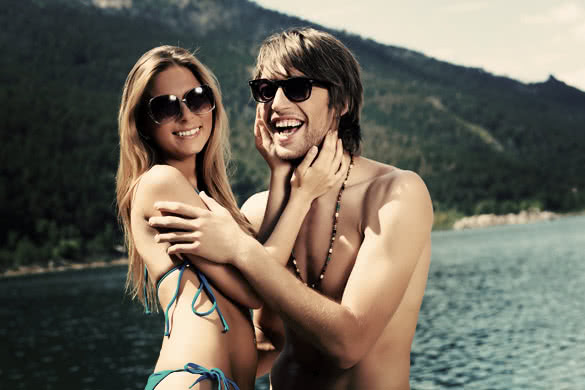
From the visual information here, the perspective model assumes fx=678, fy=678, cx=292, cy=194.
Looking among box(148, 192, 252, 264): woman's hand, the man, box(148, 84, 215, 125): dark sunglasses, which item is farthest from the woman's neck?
box(148, 192, 252, 264): woman's hand

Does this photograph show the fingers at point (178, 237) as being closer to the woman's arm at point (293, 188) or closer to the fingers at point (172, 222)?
the fingers at point (172, 222)

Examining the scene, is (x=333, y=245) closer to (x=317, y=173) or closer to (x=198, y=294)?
(x=317, y=173)

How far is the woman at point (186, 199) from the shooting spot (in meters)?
2.67

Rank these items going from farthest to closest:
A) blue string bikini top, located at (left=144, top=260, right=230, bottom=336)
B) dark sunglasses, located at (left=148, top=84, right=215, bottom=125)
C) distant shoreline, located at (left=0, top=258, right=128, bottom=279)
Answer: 1. distant shoreline, located at (left=0, top=258, right=128, bottom=279)
2. dark sunglasses, located at (left=148, top=84, right=215, bottom=125)
3. blue string bikini top, located at (left=144, top=260, right=230, bottom=336)

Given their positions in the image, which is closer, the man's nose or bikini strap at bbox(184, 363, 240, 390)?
bikini strap at bbox(184, 363, 240, 390)

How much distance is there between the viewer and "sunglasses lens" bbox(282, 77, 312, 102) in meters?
2.79

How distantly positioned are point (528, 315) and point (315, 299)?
54.9 metres

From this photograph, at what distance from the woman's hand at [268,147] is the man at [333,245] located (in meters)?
0.01

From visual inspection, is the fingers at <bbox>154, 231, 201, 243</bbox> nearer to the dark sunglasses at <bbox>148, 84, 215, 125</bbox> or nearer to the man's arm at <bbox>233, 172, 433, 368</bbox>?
the man's arm at <bbox>233, 172, 433, 368</bbox>

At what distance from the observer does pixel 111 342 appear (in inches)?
2260

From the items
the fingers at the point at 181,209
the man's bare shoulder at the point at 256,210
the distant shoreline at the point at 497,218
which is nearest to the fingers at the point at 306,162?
the fingers at the point at 181,209

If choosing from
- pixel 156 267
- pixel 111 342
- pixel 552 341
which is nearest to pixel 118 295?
pixel 111 342

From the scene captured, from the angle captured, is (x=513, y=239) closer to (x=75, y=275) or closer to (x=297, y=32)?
(x=75, y=275)

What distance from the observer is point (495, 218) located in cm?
17362
